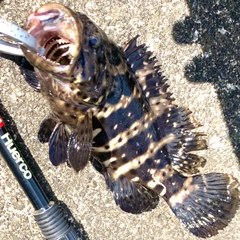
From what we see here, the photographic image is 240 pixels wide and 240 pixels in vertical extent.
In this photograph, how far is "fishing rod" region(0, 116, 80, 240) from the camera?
1718 millimetres

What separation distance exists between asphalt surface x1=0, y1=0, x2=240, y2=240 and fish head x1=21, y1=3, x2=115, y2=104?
1.36ft

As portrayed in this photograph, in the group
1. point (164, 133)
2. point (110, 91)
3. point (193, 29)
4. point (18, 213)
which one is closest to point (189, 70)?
point (193, 29)

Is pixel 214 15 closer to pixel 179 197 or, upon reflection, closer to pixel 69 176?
pixel 179 197

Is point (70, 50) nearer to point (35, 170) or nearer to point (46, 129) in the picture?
point (46, 129)

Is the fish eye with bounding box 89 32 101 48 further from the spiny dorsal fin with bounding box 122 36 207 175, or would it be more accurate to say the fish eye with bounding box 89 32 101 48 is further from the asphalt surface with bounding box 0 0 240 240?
the asphalt surface with bounding box 0 0 240 240

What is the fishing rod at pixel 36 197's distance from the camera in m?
1.72

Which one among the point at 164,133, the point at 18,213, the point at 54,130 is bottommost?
the point at 18,213

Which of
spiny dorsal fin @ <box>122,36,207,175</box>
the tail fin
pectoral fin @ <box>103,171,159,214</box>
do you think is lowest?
the tail fin

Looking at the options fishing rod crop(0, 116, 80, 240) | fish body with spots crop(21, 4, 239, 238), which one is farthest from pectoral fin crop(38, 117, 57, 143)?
fishing rod crop(0, 116, 80, 240)

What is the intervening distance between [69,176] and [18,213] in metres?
0.28

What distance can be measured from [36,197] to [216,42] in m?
1.05

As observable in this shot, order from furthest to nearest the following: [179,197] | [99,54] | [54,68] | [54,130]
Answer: [179,197]
[54,130]
[99,54]
[54,68]

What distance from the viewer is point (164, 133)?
168cm

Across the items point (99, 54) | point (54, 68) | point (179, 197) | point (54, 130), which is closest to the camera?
point (54, 68)
